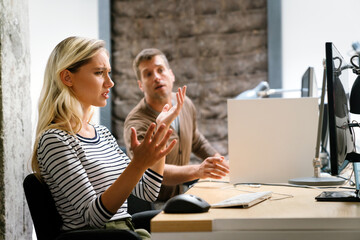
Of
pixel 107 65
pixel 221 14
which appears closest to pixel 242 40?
pixel 221 14

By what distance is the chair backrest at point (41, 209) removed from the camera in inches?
59.0

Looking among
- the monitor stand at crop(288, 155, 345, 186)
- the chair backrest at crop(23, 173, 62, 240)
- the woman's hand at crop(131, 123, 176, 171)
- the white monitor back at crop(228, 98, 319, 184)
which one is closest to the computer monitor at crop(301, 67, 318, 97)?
the white monitor back at crop(228, 98, 319, 184)

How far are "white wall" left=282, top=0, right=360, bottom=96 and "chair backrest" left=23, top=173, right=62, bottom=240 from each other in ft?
8.83

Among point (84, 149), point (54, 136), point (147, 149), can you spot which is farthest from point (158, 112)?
point (147, 149)

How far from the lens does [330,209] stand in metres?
1.32

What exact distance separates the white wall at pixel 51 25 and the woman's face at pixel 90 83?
804mm

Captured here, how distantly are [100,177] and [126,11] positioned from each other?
2.70 m

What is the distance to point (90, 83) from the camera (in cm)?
176

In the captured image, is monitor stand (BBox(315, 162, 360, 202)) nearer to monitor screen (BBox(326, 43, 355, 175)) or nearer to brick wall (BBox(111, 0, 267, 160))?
monitor screen (BBox(326, 43, 355, 175))

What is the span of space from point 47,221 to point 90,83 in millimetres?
513

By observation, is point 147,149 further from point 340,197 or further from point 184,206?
point 340,197

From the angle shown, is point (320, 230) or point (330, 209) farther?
point (330, 209)

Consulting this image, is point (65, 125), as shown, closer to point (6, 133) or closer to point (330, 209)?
point (6, 133)

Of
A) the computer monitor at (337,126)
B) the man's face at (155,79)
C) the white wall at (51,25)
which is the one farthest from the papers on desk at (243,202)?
the man's face at (155,79)
